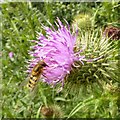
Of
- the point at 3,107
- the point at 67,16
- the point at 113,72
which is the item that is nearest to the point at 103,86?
the point at 113,72

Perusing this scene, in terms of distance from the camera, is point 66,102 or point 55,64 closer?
point 55,64

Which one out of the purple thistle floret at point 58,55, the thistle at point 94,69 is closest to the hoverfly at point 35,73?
the purple thistle floret at point 58,55

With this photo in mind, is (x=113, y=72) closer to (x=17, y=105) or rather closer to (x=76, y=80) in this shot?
(x=76, y=80)

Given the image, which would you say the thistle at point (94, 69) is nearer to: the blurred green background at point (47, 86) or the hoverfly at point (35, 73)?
the blurred green background at point (47, 86)

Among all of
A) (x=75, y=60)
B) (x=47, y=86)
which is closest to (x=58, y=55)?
(x=75, y=60)

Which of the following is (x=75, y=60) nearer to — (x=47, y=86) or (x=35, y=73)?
(x=35, y=73)

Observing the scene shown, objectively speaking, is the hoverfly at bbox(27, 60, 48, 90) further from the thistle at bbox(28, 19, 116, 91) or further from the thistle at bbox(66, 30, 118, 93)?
the thistle at bbox(66, 30, 118, 93)
